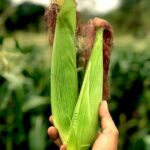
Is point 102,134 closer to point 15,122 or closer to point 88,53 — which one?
point 88,53

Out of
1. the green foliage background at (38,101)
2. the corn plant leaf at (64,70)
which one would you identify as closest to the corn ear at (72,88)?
the corn plant leaf at (64,70)

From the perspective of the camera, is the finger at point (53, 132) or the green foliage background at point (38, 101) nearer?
the finger at point (53, 132)

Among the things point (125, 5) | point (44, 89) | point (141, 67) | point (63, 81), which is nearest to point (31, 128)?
point (44, 89)

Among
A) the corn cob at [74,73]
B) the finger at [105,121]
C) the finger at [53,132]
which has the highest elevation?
the corn cob at [74,73]

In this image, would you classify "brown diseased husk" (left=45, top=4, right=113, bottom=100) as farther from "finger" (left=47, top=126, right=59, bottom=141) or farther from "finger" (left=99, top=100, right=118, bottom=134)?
"finger" (left=47, top=126, right=59, bottom=141)

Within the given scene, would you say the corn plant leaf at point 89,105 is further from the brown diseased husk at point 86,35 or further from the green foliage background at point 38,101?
the green foliage background at point 38,101

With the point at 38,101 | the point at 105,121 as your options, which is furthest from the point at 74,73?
the point at 38,101

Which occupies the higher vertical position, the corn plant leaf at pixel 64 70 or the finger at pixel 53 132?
the corn plant leaf at pixel 64 70
